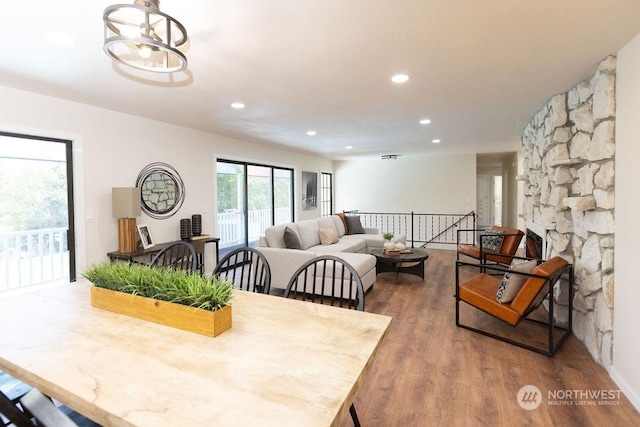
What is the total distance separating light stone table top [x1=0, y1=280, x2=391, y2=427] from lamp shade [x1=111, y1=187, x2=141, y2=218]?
2.15 m

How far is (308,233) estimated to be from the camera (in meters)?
5.35

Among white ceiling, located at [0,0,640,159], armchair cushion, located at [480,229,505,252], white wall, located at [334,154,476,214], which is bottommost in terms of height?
armchair cushion, located at [480,229,505,252]

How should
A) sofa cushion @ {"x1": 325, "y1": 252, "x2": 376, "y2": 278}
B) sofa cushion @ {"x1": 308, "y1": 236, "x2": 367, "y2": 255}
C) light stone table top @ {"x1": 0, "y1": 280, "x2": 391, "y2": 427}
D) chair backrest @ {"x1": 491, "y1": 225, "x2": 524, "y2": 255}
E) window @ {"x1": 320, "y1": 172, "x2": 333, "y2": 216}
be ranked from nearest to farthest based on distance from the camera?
light stone table top @ {"x1": 0, "y1": 280, "x2": 391, "y2": 427}
sofa cushion @ {"x1": 325, "y1": 252, "x2": 376, "y2": 278}
chair backrest @ {"x1": 491, "y1": 225, "x2": 524, "y2": 255}
sofa cushion @ {"x1": 308, "y1": 236, "x2": 367, "y2": 255}
window @ {"x1": 320, "y1": 172, "x2": 333, "y2": 216}

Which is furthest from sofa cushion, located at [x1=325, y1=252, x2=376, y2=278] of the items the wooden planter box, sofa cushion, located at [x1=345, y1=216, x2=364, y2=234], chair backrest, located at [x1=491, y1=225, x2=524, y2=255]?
sofa cushion, located at [x1=345, y1=216, x2=364, y2=234]

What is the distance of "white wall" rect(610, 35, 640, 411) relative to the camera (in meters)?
2.04

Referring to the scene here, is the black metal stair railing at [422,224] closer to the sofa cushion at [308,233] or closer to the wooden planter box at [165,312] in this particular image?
the sofa cushion at [308,233]

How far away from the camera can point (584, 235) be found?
2762 millimetres

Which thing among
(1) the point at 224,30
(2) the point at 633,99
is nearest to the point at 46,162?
(1) the point at 224,30

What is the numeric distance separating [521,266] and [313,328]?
2.32 meters

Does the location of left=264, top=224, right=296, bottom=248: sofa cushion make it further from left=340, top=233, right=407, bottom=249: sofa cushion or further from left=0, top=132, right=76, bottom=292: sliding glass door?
left=0, top=132, right=76, bottom=292: sliding glass door

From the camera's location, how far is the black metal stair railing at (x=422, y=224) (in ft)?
26.6

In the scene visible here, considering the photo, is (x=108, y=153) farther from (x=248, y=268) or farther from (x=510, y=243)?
(x=510, y=243)

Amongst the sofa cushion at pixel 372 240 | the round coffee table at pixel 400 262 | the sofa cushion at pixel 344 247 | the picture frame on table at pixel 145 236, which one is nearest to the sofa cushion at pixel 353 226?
the sofa cushion at pixel 372 240

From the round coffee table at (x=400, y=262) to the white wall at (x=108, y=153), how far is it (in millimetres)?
2710
